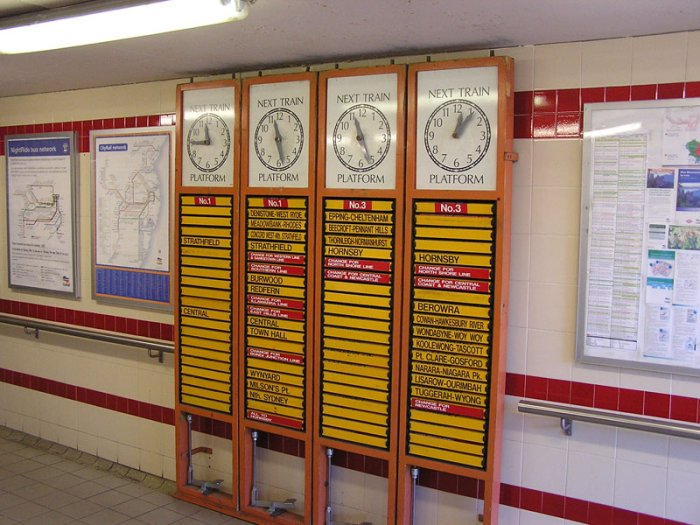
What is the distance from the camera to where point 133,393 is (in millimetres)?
4922

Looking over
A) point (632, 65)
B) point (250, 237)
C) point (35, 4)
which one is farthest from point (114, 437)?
point (632, 65)

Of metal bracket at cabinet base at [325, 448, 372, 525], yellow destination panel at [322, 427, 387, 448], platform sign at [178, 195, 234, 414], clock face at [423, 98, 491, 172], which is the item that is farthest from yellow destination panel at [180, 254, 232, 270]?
clock face at [423, 98, 491, 172]

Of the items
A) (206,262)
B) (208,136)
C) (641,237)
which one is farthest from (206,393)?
(641,237)

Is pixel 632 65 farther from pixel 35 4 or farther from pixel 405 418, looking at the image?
pixel 35 4

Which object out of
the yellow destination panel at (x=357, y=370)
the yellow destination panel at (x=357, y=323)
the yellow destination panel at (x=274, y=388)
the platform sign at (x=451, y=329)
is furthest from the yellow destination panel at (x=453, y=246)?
the yellow destination panel at (x=274, y=388)

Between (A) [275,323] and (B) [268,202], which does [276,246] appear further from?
(A) [275,323]

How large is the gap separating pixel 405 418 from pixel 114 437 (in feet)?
8.94

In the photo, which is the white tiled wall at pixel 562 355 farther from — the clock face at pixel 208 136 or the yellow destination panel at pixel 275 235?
the clock face at pixel 208 136

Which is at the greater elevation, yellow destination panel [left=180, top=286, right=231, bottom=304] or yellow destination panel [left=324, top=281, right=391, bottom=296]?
yellow destination panel [left=324, top=281, right=391, bottom=296]

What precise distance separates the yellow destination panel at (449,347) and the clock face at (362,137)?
39.8 inches

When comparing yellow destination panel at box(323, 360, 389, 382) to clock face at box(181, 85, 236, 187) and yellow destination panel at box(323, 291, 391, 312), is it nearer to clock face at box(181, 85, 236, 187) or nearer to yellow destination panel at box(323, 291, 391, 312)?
yellow destination panel at box(323, 291, 391, 312)

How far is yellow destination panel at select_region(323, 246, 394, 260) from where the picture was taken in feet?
11.7

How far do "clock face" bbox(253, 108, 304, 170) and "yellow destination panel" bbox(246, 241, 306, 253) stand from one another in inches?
18.2

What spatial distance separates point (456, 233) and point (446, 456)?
1.19 metres
